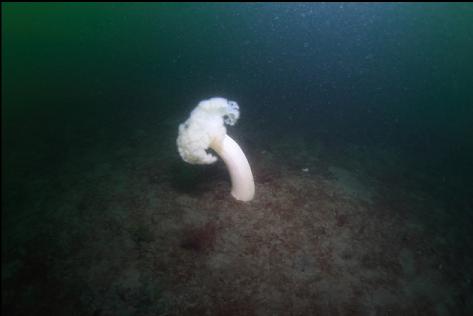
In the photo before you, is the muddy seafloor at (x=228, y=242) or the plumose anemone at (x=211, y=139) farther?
the plumose anemone at (x=211, y=139)

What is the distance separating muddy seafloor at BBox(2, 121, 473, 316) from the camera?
343 centimetres

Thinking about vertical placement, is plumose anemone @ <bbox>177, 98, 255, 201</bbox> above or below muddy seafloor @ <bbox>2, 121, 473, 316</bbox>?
above

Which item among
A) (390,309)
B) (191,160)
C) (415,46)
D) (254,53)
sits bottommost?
(390,309)

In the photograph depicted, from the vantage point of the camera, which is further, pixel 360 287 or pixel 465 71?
pixel 465 71

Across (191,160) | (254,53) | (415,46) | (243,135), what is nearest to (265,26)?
(415,46)

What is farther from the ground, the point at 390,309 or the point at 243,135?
the point at 243,135

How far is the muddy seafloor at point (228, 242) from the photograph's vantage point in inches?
135

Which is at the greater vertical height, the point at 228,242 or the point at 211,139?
the point at 211,139

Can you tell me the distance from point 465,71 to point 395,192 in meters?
32.0

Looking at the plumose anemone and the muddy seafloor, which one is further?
the plumose anemone

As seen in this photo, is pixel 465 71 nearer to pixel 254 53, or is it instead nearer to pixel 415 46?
pixel 415 46

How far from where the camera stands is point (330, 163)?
594cm

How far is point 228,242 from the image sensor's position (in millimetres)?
4043

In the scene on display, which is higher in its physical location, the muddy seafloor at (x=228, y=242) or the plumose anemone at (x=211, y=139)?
the plumose anemone at (x=211, y=139)
